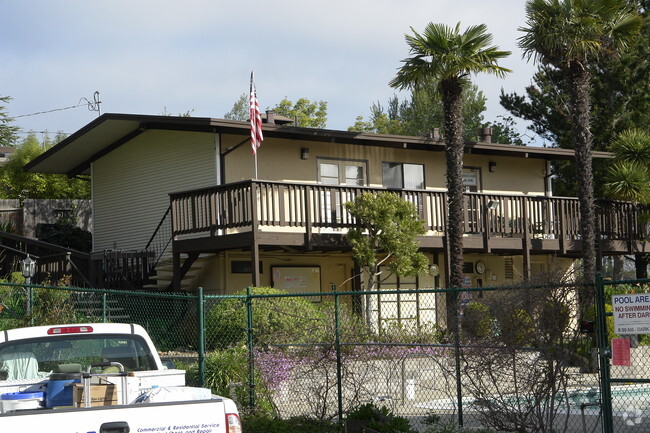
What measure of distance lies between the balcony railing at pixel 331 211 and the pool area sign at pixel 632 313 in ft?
34.9

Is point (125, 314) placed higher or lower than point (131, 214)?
lower

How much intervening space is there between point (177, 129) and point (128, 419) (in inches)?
641

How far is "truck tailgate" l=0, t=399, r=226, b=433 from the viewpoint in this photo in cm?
571

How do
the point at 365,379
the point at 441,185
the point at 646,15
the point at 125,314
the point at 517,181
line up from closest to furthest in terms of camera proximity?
the point at 365,379 → the point at 125,314 → the point at 441,185 → the point at 517,181 → the point at 646,15

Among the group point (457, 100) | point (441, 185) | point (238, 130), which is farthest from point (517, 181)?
point (238, 130)

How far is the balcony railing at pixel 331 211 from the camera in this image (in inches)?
736

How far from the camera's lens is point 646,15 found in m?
31.2

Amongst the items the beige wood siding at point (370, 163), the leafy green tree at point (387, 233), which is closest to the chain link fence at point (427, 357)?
the leafy green tree at point (387, 233)

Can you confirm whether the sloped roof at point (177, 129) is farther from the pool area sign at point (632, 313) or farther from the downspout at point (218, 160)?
the pool area sign at point (632, 313)

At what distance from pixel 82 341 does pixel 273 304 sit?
690 centimetres

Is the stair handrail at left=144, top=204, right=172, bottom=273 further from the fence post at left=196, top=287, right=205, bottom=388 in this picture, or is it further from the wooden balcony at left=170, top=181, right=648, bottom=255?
the fence post at left=196, top=287, right=205, bottom=388

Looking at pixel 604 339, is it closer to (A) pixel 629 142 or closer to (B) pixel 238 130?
(B) pixel 238 130

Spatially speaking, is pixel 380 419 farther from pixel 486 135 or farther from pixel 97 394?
pixel 486 135

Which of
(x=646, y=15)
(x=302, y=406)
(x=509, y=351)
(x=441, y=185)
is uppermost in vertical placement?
(x=646, y=15)
